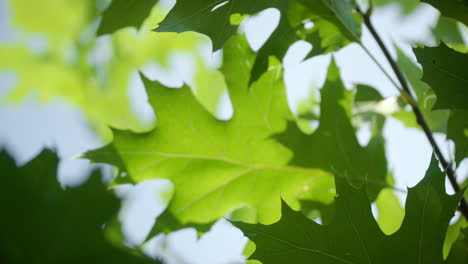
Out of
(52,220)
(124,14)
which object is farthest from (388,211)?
(52,220)

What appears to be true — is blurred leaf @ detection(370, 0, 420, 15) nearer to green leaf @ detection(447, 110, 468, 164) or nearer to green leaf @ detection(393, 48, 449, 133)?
green leaf @ detection(393, 48, 449, 133)

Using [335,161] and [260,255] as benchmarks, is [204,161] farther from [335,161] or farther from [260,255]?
[260,255]

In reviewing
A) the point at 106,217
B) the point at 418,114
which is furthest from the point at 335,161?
the point at 106,217

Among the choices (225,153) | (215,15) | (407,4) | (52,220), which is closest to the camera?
(52,220)

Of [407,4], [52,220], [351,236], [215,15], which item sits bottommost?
[407,4]

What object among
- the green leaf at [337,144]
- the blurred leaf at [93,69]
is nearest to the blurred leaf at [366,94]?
the green leaf at [337,144]

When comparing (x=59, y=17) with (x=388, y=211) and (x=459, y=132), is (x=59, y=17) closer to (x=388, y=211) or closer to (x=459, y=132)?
(x=388, y=211)

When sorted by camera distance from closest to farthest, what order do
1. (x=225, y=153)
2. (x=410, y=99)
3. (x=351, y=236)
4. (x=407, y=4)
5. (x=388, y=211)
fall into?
(x=351, y=236) → (x=410, y=99) → (x=225, y=153) → (x=388, y=211) → (x=407, y=4)

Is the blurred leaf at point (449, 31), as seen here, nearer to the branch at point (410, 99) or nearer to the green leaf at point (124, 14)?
the branch at point (410, 99)
